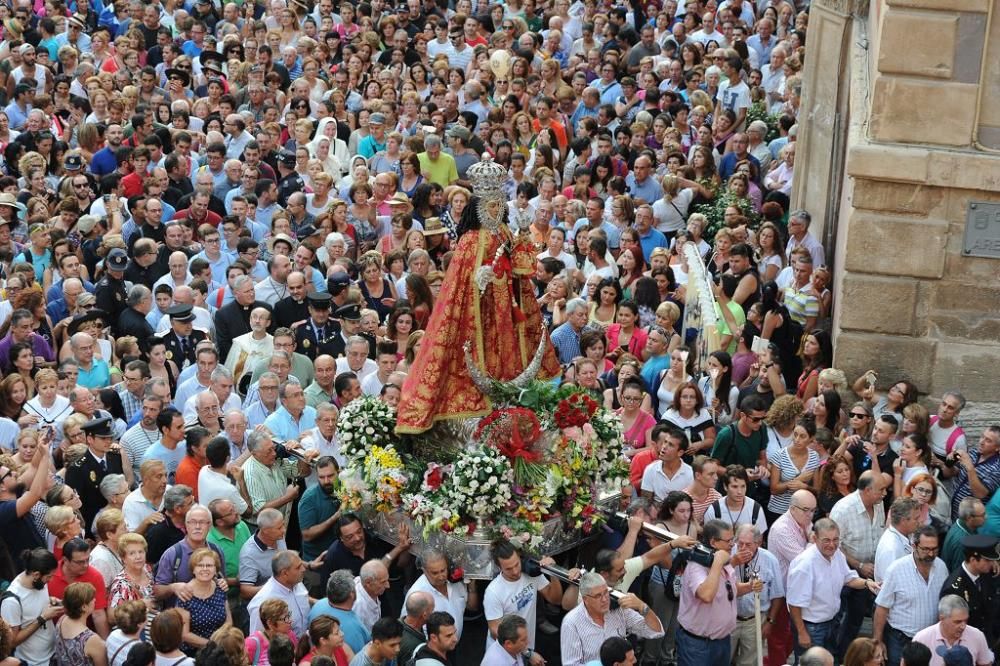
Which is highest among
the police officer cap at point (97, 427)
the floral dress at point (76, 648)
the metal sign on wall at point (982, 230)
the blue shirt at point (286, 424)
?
the metal sign on wall at point (982, 230)

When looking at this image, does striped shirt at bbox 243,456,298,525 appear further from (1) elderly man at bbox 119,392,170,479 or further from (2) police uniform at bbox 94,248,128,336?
(2) police uniform at bbox 94,248,128,336

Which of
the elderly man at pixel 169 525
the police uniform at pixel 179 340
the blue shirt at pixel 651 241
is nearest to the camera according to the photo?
the elderly man at pixel 169 525

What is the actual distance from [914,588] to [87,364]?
7018 millimetres

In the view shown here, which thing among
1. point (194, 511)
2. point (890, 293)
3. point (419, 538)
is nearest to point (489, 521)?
point (419, 538)

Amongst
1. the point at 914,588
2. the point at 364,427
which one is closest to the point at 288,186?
the point at 364,427

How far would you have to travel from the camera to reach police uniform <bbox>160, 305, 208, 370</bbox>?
604 inches

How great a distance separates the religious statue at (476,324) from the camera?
1270 centimetres

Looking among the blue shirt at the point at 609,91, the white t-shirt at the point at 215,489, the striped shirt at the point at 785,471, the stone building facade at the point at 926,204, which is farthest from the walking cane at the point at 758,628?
the blue shirt at the point at 609,91

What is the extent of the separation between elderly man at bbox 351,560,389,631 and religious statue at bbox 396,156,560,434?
4.46ft

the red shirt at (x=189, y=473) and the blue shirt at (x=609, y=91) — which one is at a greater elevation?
the blue shirt at (x=609, y=91)

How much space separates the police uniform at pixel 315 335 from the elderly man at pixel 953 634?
6251mm

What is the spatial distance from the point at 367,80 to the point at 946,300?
10714mm

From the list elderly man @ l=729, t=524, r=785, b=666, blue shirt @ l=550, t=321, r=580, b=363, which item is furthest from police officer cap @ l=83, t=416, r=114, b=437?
elderly man @ l=729, t=524, r=785, b=666

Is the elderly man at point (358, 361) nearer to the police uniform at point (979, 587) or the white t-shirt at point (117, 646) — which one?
the white t-shirt at point (117, 646)
